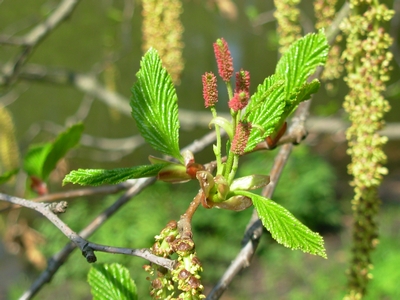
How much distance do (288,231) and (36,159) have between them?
2.03 feet

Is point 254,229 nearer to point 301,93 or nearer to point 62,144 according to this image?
point 301,93

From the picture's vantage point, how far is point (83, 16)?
359 centimetres

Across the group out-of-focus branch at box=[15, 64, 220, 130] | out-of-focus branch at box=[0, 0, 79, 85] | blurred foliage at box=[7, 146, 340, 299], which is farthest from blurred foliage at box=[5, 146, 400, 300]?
out-of-focus branch at box=[0, 0, 79, 85]

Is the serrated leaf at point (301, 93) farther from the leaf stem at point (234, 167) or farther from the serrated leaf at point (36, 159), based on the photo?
the serrated leaf at point (36, 159)

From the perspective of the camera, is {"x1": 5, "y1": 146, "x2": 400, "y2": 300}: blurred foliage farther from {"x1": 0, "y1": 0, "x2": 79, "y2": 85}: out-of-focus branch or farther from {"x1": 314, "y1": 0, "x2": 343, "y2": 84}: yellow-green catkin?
{"x1": 314, "y1": 0, "x2": 343, "y2": 84}: yellow-green catkin

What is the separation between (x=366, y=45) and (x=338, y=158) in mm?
4214

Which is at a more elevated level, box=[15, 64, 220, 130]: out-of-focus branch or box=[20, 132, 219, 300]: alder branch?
box=[20, 132, 219, 300]: alder branch

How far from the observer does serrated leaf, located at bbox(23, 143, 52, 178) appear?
83 cm

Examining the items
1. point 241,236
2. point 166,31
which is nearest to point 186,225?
point 166,31

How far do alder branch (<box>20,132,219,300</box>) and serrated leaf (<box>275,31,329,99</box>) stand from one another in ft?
1.05

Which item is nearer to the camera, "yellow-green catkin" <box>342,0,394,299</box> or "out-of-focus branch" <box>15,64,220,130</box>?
"yellow-green catkin" <box>342,0,394,299</box>

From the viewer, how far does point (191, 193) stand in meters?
3.44

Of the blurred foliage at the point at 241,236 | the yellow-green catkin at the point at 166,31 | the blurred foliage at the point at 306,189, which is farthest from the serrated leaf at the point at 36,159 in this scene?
the blurred foliage at the point at 306,189

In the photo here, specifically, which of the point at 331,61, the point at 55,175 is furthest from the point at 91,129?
the point at 331,61
